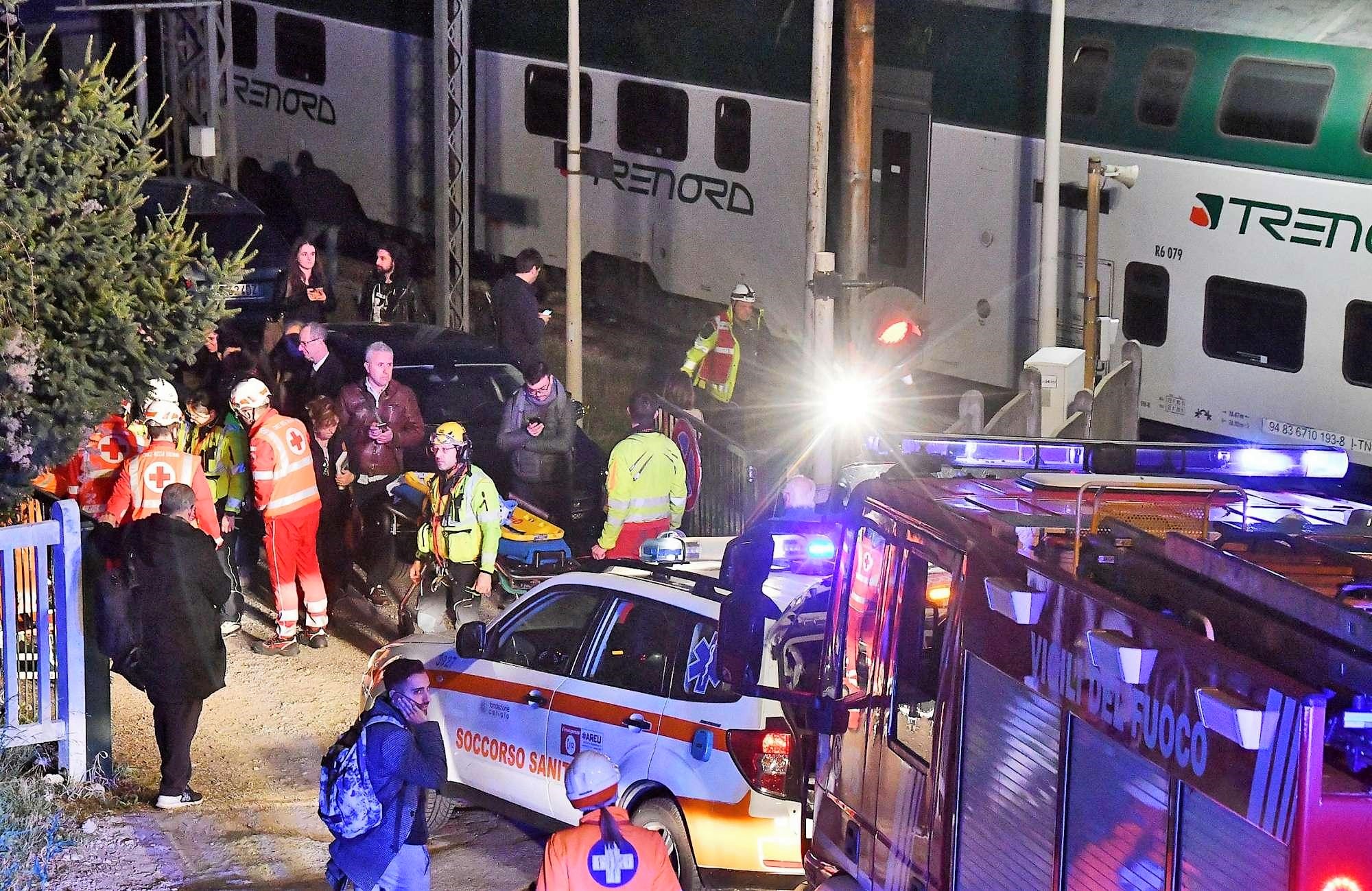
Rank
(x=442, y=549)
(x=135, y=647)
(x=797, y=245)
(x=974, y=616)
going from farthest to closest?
(x=797, y=245) → (x=442, y=549) → (x=135, y=647) → (x=974, y=616)

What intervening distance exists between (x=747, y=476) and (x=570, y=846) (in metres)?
6.51

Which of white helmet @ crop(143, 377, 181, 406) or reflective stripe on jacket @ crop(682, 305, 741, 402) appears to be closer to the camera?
white helmet @ crop(143, 377, 181, 406)

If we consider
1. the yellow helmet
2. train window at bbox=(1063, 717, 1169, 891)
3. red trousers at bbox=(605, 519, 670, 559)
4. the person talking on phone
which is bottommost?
red trousers at bbox=(605, 519, 670, 559)

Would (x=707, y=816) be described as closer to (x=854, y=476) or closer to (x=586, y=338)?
(x=854, y=476)

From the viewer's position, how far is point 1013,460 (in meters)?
6.59

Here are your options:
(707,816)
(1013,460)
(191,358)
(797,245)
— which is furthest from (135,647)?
(797,245)

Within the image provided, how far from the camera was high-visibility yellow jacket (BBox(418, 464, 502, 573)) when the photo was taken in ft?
35.8

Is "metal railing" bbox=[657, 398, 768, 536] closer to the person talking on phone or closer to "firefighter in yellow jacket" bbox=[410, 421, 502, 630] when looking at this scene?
"firefighter in yellow jacket" bbox=[410, 421, 502, 630]

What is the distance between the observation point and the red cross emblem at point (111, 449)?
38.2 ft

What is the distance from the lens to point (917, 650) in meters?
5.61

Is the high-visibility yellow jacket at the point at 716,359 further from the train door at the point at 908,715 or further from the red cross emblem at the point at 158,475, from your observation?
the train door at the point at 908,715

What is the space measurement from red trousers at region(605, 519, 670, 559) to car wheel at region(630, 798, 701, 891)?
11.4ft

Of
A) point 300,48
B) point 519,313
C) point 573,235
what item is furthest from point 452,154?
point 300,48

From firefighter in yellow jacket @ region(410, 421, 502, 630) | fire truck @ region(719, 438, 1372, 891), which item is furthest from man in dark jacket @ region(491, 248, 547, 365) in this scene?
fire truck @ region(719, 438, 1372, 891)
